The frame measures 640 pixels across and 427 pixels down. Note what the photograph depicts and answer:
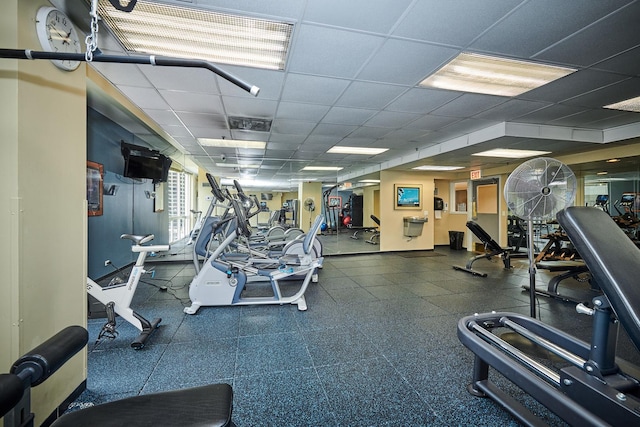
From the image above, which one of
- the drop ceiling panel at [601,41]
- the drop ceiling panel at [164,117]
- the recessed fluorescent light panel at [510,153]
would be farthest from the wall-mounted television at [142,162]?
the recessed fluorescent light panel at [510,153]

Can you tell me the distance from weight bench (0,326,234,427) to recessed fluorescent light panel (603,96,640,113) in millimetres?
5347

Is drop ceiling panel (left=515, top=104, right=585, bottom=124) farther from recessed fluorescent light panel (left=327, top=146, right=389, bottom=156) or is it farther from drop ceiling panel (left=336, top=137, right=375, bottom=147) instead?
recessed fluorescent light panel (left=327, top=146, right=389, bottom=156)

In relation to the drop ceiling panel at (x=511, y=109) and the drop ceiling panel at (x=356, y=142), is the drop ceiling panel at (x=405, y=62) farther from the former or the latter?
the drop ceiling panel at (x=356, y=142)

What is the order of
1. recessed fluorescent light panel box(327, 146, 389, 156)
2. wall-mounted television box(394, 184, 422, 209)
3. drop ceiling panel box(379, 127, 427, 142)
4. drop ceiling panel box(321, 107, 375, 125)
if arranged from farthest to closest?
wall-mounted television box(394, 184, 422, 209) → recessed fluorescent light panel box(327, 146, 389, 156) → drop ceiling panel box(379, 127, 427, 142) → drop ceiling panel box(321, 107, 375, 125)

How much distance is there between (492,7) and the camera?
1.85m

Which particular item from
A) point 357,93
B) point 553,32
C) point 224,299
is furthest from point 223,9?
point 224,299

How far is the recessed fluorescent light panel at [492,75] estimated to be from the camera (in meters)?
2.58

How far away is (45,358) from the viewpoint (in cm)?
82

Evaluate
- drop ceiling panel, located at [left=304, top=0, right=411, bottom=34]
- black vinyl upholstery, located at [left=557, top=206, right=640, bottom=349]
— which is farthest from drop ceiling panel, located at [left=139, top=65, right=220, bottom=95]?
black vinyl upholstery, located at [left=557, top=206, right=640, bottom=349]

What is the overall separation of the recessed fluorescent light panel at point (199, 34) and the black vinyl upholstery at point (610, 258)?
88.2 inches

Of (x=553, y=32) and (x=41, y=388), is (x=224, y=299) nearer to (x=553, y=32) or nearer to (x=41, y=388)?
(x=41, y=388)

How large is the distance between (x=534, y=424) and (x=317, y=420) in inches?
48.8

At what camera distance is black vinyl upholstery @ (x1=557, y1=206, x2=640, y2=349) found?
1046 millimetres

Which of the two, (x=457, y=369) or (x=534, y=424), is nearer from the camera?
(x=534, y=424)
